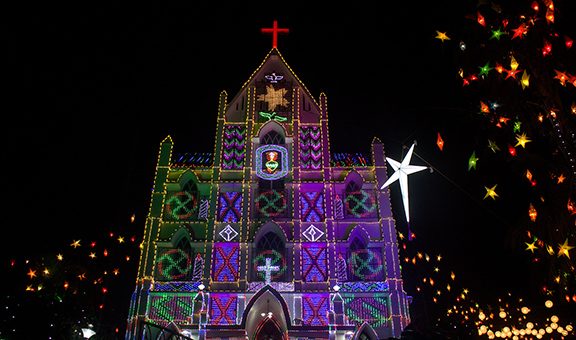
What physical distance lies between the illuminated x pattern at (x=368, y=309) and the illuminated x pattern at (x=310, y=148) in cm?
897

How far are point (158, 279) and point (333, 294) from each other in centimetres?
1026

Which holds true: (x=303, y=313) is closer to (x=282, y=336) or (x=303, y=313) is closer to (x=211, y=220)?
(x=282, y=336)

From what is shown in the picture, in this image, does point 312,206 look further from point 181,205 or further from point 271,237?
point 181,205

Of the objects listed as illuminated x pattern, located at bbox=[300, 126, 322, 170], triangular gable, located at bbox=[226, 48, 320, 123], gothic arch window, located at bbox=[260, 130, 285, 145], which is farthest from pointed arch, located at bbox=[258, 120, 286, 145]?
illuminated x pattern, located at bbox=[300, 126, 322, 170]

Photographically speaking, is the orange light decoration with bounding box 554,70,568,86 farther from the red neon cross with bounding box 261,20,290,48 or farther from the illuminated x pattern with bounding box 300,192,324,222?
the red neon cross with bounding box 261,20,290,48

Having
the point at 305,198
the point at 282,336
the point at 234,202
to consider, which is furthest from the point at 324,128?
the point at 282,336

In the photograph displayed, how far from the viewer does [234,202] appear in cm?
2992

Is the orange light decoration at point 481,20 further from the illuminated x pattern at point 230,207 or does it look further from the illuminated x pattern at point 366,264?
the illuminated x pattern at point 230,207

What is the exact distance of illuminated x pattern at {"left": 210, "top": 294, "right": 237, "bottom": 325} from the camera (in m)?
26.1

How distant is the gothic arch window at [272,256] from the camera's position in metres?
28.0

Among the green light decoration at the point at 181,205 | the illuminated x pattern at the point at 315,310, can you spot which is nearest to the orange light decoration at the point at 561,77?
the illuminated x pattern at the point at 315,310

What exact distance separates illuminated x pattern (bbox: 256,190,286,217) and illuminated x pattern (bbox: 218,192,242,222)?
1.28m

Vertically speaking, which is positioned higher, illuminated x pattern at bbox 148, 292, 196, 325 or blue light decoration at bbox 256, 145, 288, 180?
blue light decoration at bbox 256, 145, 288, 180

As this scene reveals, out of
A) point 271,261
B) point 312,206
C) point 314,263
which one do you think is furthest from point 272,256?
point 312,206
